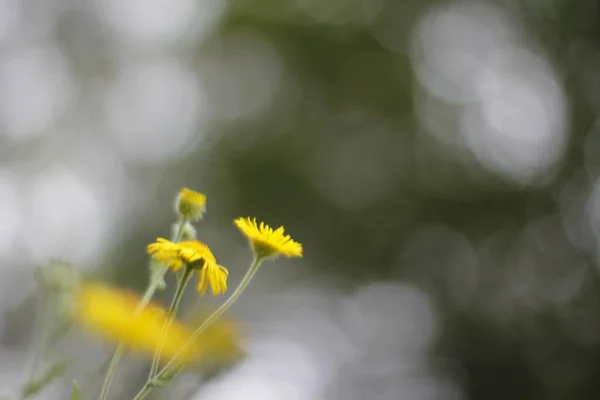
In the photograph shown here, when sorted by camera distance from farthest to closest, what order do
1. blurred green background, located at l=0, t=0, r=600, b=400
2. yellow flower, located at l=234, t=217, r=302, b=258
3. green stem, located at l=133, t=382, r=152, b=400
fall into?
blurred green background, located at l=0, t=0, r=600, b=400
yellow flower, located at l=234, t=217, r=302, b=258
green stem, located at l=133, t=382, r=152, b=400

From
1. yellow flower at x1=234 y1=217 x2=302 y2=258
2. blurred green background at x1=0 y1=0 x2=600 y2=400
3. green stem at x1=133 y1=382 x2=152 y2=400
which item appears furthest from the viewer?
blurred green background at x1=0 y1=0 x2=600 y2=400

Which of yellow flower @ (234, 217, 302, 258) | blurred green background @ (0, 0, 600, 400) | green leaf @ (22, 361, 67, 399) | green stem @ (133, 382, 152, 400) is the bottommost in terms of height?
green stem @ (133, 382, 152, 400)

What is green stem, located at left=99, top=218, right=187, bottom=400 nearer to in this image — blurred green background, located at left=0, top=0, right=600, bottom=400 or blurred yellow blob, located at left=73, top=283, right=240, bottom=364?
blurred yellow blob, located at left=73, top=283, right=240, bottom=364

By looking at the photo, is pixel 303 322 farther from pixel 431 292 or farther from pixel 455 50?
pixel 455 50

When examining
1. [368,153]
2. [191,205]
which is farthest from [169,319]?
[368,153]

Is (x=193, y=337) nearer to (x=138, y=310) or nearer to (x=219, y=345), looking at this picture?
(x=138, y=310)

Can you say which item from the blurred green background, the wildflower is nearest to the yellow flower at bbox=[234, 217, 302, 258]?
the wildflower

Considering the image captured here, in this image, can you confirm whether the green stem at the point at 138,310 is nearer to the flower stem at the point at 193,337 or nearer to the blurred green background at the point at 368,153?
the flower stem at the point at 193,337
